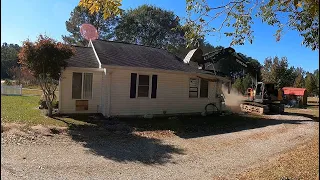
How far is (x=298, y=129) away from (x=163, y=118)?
22.5 ft

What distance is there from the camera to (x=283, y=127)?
587 inches

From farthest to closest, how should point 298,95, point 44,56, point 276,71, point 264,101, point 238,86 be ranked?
point 238,86 → point 276,71 → point 298,95 → point 264,101 → point 44,56

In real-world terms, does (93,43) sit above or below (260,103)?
above

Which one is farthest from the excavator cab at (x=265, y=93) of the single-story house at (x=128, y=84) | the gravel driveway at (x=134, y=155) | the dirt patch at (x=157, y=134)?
the dirt patch at (x=157, y=134)

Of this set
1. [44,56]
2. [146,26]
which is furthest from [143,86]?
[146,26]

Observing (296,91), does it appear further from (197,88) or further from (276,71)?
(197,88)

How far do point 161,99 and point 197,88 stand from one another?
9.29ft

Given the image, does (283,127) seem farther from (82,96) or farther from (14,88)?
(14,88)

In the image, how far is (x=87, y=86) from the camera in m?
15.2

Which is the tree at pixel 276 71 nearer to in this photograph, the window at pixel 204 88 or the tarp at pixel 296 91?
the tarp at pixel 296 91

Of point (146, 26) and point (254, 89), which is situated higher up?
point (146, 26)

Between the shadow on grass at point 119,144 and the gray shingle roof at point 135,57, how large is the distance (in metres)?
4.09

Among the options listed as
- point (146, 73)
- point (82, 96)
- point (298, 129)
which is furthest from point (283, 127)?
point (82, 96)

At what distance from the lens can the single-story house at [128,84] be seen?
14844 millimetres
